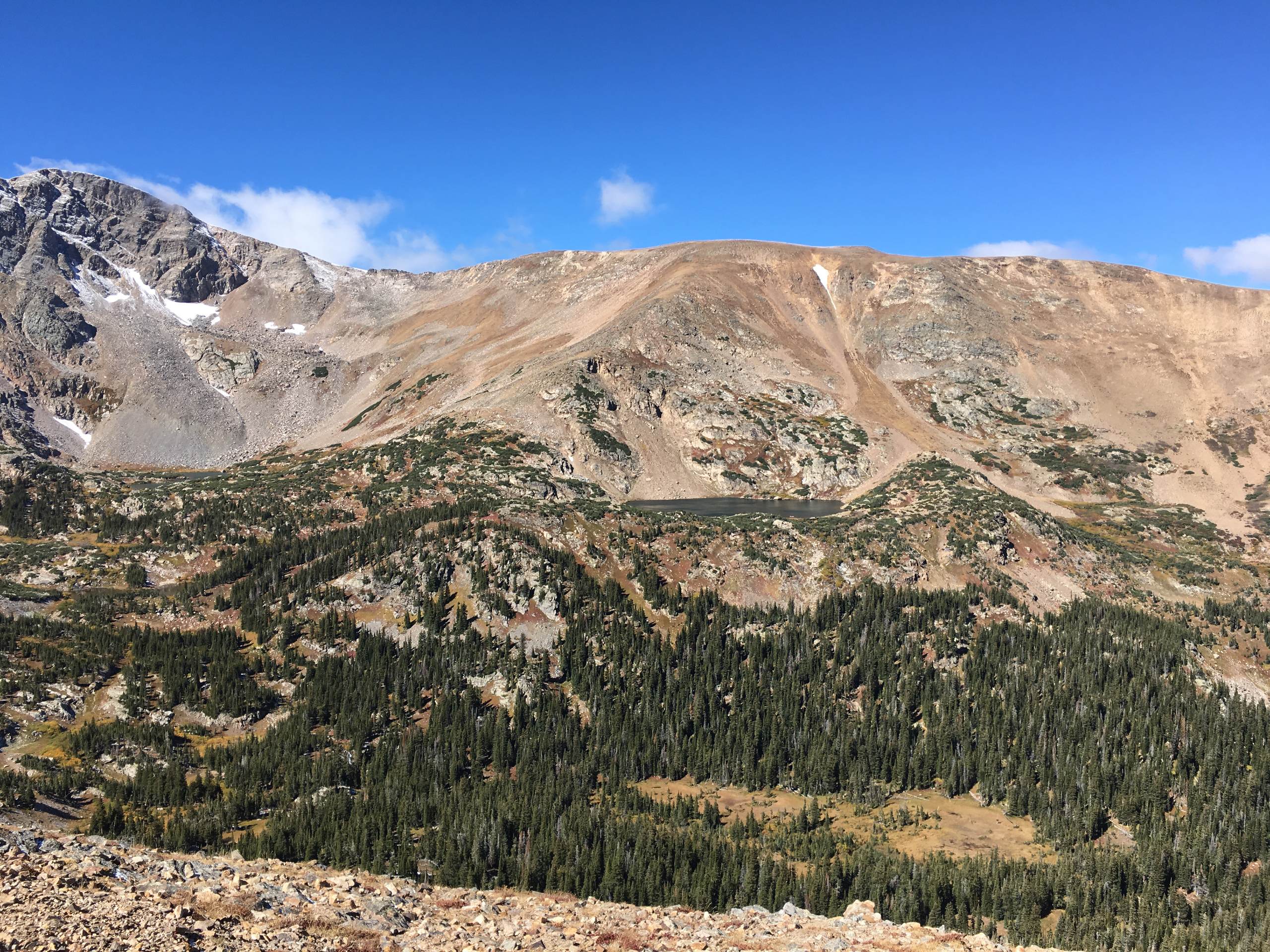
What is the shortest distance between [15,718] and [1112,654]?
114975mm

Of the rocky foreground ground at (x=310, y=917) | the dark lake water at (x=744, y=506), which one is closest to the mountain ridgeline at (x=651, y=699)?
the rocky foreground ground at (x=310, y=917)

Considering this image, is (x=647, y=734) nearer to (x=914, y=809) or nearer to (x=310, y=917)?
(x=914, y=809)

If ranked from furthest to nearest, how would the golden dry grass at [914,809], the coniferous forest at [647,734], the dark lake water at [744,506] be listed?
the dark lake water at [744,506], the golden dry grass at [914,809], the coniferous forest at [647,734]

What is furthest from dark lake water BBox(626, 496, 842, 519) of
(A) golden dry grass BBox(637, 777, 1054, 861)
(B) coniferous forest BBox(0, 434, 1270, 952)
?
(A) golden dry grass BBox(637, 777, 1054, 861)

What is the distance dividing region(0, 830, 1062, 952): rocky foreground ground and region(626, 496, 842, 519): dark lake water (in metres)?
118

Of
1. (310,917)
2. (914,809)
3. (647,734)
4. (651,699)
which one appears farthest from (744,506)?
(310,917)

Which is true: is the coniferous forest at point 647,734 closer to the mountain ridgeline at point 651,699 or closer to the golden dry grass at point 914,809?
the mountain ridgeline at point 651,699

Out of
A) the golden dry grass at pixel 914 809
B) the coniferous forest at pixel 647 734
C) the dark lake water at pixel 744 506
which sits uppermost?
the dark lake water at pixel 744 506

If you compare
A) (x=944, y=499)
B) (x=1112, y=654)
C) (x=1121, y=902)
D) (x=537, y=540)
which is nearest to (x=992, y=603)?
(x=1112, y=654)

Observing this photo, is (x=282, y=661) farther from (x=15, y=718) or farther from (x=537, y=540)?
(x=537, y=540)

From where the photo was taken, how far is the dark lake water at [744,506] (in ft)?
541

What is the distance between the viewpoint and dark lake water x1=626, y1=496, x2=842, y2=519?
541ft

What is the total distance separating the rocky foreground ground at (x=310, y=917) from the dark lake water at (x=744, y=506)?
117774 mm

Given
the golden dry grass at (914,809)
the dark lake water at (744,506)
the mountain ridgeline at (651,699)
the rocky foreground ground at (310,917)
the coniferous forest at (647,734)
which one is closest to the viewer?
the rocky foreground ground at (310,917)
